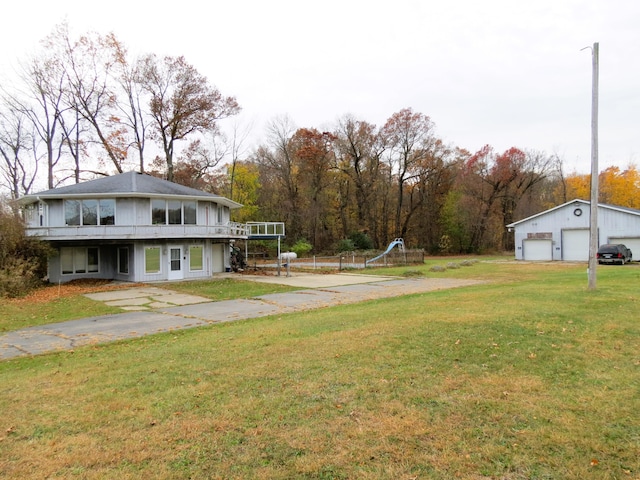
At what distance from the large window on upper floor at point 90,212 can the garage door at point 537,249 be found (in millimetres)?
33109

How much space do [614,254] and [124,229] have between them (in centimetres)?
3154

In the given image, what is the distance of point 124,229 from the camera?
21516 millimetres

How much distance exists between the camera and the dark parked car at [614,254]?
91.2 feet

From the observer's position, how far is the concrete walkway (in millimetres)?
9195

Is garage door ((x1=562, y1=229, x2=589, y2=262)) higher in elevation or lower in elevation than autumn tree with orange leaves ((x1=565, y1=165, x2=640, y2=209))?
lower

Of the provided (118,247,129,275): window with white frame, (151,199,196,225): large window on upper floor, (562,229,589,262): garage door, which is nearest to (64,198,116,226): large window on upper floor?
(118,247,129,275): window with white frame

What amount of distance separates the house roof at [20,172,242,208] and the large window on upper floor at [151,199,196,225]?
573 mm

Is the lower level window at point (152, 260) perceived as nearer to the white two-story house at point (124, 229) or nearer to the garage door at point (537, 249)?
the white two-story house at point (124, 229)

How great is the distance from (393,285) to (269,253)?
24.5m

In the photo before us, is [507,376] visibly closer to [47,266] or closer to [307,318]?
[307,318]

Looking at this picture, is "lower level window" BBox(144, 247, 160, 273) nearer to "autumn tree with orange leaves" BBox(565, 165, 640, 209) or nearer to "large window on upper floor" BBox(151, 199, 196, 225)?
"large window on upper floor" BBox(151, 199, 196, 225)

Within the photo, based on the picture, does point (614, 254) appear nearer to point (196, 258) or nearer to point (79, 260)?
point (196, 258)

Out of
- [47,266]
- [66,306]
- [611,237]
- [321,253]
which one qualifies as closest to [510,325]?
[66,306]

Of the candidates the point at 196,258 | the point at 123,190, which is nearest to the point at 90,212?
the point at 123,190
